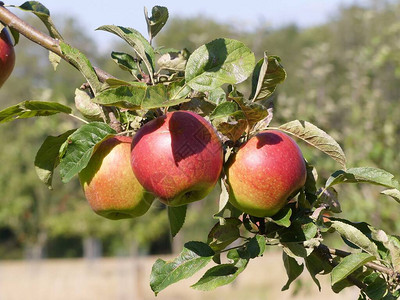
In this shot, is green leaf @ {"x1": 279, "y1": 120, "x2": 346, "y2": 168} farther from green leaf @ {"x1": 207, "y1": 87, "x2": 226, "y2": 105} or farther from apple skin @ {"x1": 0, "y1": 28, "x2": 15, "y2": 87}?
apple skin @ {"x1": 0, "y1": 28, "x2": 15, "y2": 87}

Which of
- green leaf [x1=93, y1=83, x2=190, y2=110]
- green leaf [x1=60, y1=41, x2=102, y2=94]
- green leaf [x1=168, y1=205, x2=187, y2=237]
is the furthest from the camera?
green leaf [x1=168, y1=205, x2=187, y2=237]

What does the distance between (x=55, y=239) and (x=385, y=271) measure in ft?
61.1

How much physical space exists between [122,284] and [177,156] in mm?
10934

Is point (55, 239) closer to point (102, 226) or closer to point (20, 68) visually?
point (102, 226)

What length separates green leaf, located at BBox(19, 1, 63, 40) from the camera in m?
1.01

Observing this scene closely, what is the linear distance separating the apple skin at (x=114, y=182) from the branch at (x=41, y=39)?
38 mm

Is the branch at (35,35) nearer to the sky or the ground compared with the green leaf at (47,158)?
nearer to the sky

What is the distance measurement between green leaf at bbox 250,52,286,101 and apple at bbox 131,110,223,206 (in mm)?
105

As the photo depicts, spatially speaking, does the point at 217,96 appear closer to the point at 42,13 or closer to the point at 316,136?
the point at 316,136

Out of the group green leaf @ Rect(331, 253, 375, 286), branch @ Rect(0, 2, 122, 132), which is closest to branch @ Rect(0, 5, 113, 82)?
branch @ Rect(0, 2, 122, 132)

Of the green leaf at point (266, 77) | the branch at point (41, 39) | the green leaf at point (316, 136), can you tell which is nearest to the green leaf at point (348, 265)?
the green leaf at point (316, 136)

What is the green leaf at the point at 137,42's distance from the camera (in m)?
0.91

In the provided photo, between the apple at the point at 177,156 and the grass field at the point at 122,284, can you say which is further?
the grass field at the point at 122,284

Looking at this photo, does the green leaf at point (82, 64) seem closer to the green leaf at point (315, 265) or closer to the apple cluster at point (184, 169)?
the apple cluster at point (184, 169)
